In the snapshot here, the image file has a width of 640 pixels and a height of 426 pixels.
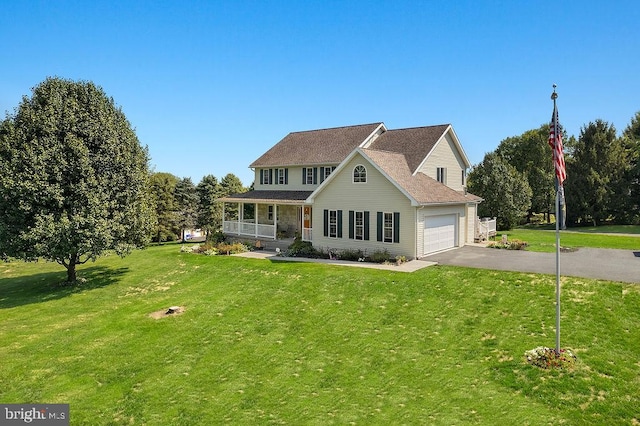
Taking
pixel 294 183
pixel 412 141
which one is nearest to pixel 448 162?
pixel 412 141

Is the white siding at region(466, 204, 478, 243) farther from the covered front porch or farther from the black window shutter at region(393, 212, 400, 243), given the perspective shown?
the covered front porch

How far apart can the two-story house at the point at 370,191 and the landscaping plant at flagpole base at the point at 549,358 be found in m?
11.3

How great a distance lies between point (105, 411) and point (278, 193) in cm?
2385

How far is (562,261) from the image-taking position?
20844 millimetres

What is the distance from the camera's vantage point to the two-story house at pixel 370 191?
23.4 metres

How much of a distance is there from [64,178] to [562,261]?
1022 inches

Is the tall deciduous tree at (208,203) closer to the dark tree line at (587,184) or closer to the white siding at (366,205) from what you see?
the white siding at (366,205)

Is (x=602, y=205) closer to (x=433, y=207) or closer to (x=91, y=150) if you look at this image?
(x=433, y=207)

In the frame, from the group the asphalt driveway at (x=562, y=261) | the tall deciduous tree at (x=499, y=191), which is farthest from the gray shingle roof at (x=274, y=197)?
the tall deciduous tree at (x=499, y=191)

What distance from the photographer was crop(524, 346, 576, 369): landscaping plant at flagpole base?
10969 millimetres

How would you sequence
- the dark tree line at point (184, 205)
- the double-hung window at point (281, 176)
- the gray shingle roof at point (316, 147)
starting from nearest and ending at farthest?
1. the gray shingle roof at point (316, 147)
2. the double-hung window at point (281, 176)
3. the dark tree line at point (184, 205)

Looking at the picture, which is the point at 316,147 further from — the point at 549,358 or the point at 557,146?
the point at 549,358

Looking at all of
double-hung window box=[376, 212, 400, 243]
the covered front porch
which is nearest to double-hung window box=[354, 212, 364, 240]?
double-hung window box=[376, 212, 400, 243]

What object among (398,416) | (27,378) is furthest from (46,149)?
(398,416)
